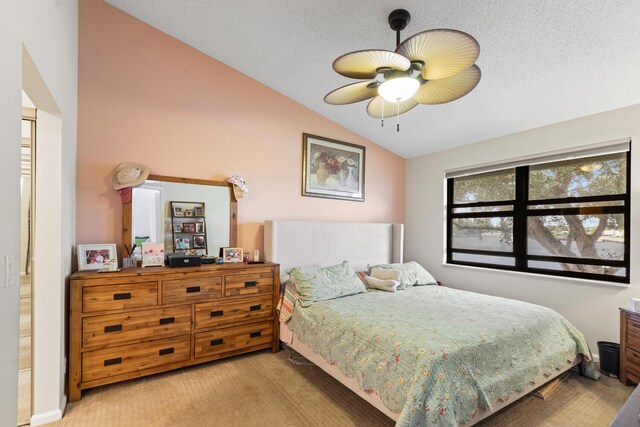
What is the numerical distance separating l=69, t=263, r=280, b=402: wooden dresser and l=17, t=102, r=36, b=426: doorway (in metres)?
0.27

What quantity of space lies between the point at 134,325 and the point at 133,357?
26 cm

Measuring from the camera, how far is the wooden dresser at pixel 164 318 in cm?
230

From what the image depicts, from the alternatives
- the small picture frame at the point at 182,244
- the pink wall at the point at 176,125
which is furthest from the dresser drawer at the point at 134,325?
the pink wall at the point at 176,125

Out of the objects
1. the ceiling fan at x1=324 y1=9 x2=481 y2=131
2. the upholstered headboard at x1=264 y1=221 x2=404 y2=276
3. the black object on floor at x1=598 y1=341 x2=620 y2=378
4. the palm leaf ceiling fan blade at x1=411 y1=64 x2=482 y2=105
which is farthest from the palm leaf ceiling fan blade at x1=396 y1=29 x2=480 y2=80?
the black object on floor at x1=598 y1=341 x2=620 y2=378

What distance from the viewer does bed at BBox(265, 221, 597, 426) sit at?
1.73 metres

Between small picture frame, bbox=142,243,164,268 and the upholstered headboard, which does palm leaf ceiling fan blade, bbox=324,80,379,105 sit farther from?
small picture frame, bbox=142,243,164,268

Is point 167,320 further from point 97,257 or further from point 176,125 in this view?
point 176,125

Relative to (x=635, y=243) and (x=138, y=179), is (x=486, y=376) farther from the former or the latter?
(x=138, y=179)

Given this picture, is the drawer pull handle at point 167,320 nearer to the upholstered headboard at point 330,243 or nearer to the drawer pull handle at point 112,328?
the drawer pull handle at point 112,328

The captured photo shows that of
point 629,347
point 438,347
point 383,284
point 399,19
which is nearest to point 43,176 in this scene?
point 399,19

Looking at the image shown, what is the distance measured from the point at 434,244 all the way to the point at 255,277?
268 cm

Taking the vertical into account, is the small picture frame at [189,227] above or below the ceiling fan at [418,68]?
below

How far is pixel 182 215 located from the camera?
3.08 meters

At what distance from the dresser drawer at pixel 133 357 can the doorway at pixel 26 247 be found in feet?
1.14
